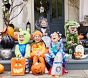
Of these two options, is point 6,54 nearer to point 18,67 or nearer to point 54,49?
point 18,67

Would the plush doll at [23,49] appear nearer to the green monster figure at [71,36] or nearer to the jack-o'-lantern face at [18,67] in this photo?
the jack-o'-lantern face at [18,67]

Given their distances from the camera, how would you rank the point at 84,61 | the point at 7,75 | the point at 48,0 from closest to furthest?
1. the point at 7,75
2. the point at 84,61
3. the point at 48,0

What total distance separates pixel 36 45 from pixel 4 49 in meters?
0.90

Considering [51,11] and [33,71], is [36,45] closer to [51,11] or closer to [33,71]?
[33,71]

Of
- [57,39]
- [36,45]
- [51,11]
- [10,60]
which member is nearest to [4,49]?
[10,60]

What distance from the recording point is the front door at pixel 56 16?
12.6 m

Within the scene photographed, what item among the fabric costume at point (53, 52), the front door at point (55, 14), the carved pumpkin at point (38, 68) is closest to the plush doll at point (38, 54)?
the carved pumpkin at point (38, 68)

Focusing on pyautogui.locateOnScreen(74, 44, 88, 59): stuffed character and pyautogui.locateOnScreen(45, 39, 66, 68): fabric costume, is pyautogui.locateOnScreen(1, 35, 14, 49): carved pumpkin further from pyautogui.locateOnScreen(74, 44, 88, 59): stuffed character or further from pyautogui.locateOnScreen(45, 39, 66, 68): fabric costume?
pyautogui.locateOnScreen(74, 44, 88, 59): stuffed character

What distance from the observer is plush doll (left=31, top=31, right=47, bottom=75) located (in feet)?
26.1

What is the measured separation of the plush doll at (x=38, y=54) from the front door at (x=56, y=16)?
4162mm

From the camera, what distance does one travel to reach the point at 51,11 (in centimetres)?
1264

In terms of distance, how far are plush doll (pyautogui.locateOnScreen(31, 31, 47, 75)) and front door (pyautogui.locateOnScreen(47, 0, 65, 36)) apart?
13.7ft

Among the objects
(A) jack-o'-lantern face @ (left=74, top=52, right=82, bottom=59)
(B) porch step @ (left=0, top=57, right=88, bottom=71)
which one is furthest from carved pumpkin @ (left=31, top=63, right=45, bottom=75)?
(A) jack-o'-lantern face @ (left=74, top=52, right=82, bottom=59)

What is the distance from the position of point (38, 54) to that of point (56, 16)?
465cm
